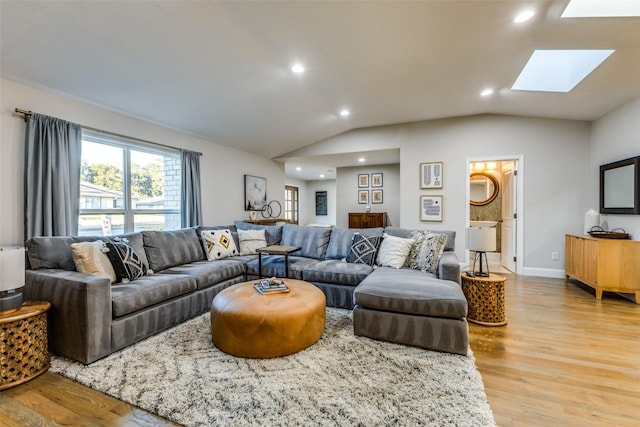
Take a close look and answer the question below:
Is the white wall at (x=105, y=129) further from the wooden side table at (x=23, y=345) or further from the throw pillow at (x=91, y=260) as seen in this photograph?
the wooden side table at (x=23, y=345)

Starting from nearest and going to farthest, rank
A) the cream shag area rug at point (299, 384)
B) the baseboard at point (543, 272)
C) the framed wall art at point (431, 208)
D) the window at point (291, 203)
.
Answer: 1. the cream shag area rug at point (299, 384)
2. the baseboard at point (543, 272)
3. the framed wall art at point (431, 208)
4. the window at point (291, 203)

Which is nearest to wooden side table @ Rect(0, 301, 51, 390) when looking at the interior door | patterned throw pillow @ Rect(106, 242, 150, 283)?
patterned throw pillow @ Rect(106, 242, 150, 283)

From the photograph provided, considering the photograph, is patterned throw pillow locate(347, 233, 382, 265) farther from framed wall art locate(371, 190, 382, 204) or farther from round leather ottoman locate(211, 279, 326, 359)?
framed wall art locate(371, 190, 382, 204)

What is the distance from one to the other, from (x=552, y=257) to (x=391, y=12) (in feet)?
14.9

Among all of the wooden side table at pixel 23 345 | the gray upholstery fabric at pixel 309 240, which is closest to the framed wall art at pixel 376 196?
the gray upholstery fabric at pixel 309 240

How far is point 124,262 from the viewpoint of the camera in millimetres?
2605

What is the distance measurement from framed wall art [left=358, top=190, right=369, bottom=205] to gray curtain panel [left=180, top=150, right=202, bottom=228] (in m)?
4.76

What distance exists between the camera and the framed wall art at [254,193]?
18.6ft

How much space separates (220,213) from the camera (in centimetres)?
508

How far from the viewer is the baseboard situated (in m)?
4.51

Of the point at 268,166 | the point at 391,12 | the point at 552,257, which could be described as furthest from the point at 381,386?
the point at 268,166

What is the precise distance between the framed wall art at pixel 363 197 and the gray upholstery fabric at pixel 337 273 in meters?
4.89

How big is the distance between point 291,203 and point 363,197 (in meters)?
3.28

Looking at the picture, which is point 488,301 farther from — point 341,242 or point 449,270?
point 341,242
